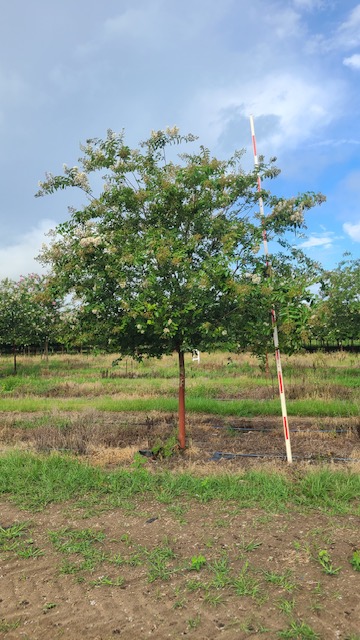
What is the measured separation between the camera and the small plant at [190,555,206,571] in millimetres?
3720

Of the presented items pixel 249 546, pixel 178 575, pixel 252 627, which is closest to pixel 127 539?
pixel 178 575

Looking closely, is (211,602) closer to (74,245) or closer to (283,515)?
(283,515)

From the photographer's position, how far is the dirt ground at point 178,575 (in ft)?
10.2

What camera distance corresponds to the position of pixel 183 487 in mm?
5438

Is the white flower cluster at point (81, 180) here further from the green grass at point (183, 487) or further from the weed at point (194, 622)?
the weed at point (194, 622)

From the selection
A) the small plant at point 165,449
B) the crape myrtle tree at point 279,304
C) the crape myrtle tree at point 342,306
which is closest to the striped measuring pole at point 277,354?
the crape myrtle tree at point 279,304

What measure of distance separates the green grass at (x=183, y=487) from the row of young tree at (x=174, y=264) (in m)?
1.70

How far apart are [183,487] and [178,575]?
1.77 metres

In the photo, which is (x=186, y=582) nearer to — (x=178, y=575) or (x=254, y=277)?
(x=178, y=575)

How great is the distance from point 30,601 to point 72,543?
0.81 m

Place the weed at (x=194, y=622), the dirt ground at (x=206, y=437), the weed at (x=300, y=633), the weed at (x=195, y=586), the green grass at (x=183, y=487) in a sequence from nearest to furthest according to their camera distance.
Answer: the weed at (x=300, y=633), the weed at (x=194, y=622), the weed at (x=195, y=586), the green grass at (x=183, y=487), the dirt ground at (x=206, y=437)

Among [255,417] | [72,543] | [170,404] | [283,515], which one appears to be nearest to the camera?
[72,543]

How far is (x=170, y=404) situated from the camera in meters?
11.9

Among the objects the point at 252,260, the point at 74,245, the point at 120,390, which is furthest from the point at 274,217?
the point at 120,390
